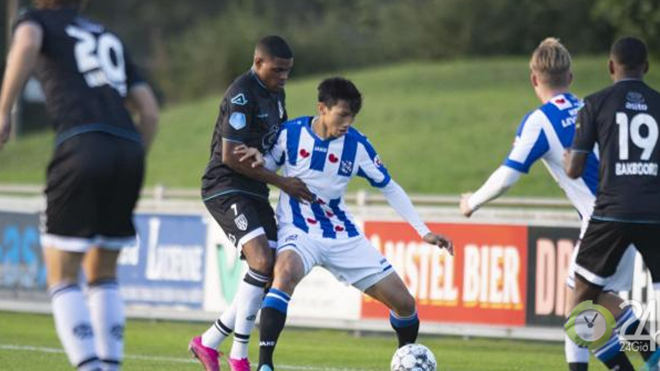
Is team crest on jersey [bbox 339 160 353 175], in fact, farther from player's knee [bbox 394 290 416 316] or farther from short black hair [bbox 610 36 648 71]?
short black hair [bbox 610 36 648 71]

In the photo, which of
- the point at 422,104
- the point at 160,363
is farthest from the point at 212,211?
the point at 422,104

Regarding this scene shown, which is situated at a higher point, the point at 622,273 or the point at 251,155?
the point at 251,155

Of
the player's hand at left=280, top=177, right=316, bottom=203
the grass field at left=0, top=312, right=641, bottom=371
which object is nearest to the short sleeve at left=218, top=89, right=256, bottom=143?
the player's hand at left=280, top=177, right=316, bottom=203

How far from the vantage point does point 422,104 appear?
39125mm

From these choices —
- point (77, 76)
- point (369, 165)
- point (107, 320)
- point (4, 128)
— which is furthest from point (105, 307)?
Answer: point (369, 165)

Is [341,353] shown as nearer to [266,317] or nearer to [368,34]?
[266,317]

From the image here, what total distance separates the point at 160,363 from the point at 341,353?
223 centimetres

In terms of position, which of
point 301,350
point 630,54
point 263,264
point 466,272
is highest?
point 630,54

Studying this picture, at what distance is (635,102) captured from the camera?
25.8 ft

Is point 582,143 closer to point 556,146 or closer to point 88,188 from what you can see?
point 556,146

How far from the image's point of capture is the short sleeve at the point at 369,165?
29.9 feet

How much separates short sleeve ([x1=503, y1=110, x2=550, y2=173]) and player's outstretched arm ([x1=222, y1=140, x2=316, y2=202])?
4.80 ft
